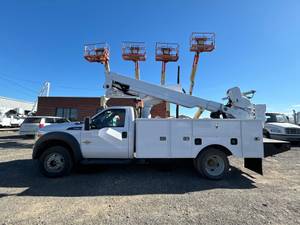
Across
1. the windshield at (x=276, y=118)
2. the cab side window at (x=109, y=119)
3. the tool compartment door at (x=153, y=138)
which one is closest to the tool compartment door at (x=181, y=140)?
the tool compartment door at (x=153, y=138)

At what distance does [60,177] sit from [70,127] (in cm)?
150

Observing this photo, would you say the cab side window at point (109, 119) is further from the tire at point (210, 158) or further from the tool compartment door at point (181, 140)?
the tire at point (210, 158)

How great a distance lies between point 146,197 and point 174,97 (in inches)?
145

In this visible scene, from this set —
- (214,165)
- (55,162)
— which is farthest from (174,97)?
(55,162)

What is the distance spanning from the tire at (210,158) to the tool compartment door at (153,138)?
0.97 metres

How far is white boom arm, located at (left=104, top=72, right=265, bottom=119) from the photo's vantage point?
7.00 metres

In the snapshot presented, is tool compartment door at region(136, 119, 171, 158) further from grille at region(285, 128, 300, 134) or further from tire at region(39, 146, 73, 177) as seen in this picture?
grille at region(285, 128, 300, 134)

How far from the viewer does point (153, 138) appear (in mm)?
5934

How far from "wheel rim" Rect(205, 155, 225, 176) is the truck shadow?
29cm

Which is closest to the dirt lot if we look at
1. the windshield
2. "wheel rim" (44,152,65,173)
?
"wheel rim" (44,152,65,173)

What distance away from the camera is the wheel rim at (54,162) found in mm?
6027

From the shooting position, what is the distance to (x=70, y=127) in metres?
6.17

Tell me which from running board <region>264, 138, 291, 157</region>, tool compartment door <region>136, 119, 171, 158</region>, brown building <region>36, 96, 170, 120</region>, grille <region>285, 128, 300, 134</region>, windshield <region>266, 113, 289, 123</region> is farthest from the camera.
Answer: brown building <region>36, 96, 170, 120</region>

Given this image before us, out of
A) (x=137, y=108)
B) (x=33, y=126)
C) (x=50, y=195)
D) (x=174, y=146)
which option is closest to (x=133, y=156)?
(x=174, y=146)
